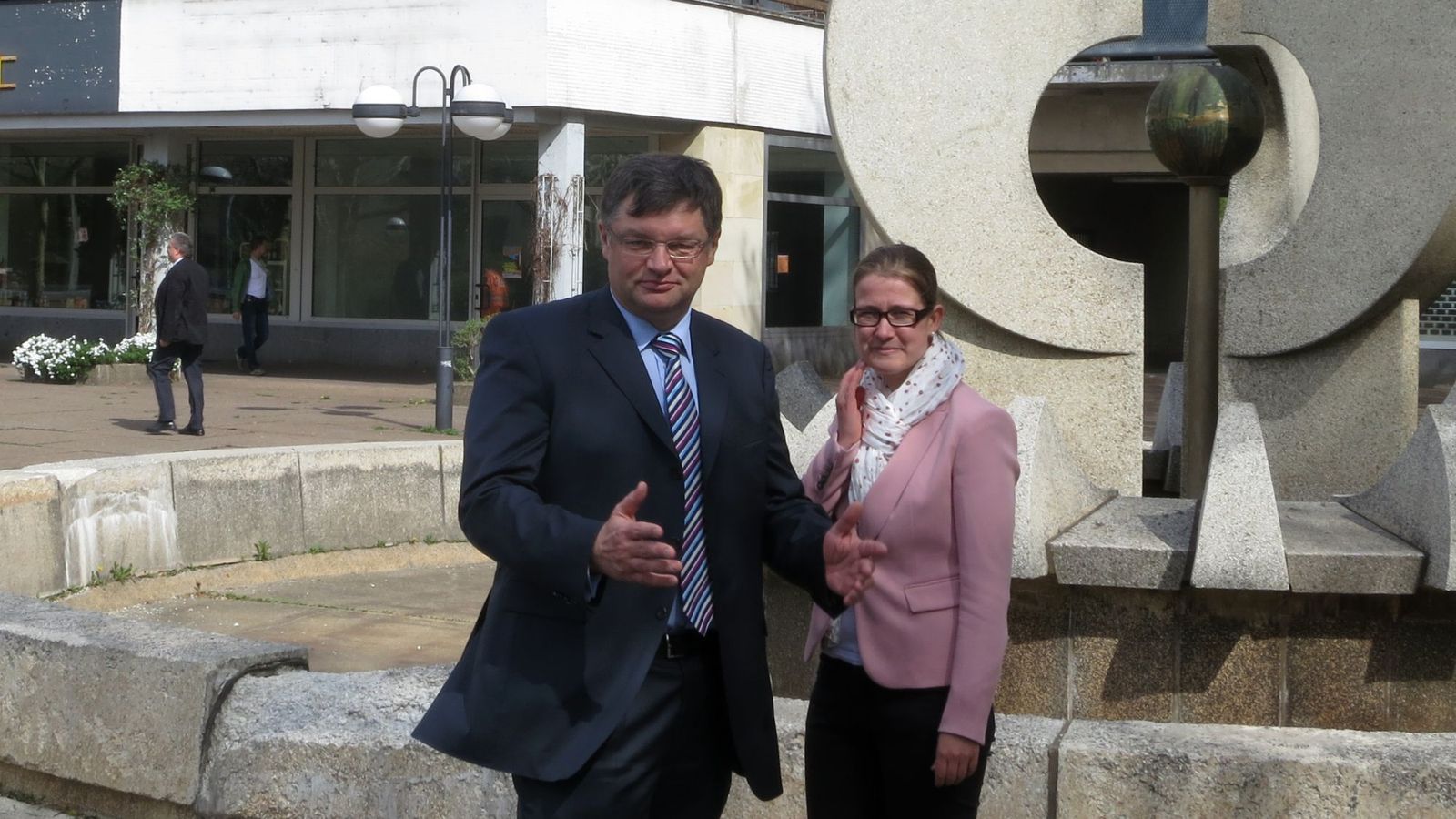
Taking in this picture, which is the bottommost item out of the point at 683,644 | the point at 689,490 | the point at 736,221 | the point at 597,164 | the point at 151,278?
the point at 683,644

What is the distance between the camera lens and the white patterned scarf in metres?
3.29

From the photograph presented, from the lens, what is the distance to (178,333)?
14.4m

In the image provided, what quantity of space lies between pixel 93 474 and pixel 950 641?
5.27m

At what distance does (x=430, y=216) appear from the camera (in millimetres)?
23969

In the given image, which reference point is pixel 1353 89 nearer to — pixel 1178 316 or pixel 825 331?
pixel 825 331

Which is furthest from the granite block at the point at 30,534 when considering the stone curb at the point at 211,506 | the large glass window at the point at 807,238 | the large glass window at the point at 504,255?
the large glass window at the point at 807,238

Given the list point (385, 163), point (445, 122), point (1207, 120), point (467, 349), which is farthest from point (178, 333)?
point (385, 163)

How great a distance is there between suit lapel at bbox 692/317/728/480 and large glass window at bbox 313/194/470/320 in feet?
68.5

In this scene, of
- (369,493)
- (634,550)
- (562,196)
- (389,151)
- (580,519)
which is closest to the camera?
(634,550)

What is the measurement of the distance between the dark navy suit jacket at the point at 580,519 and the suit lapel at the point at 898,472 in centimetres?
27

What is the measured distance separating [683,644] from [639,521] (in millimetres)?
297

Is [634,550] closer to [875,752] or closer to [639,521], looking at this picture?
[639,521]

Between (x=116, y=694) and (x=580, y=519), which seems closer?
(x=580, y=519)

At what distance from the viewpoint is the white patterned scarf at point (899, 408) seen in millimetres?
3287
